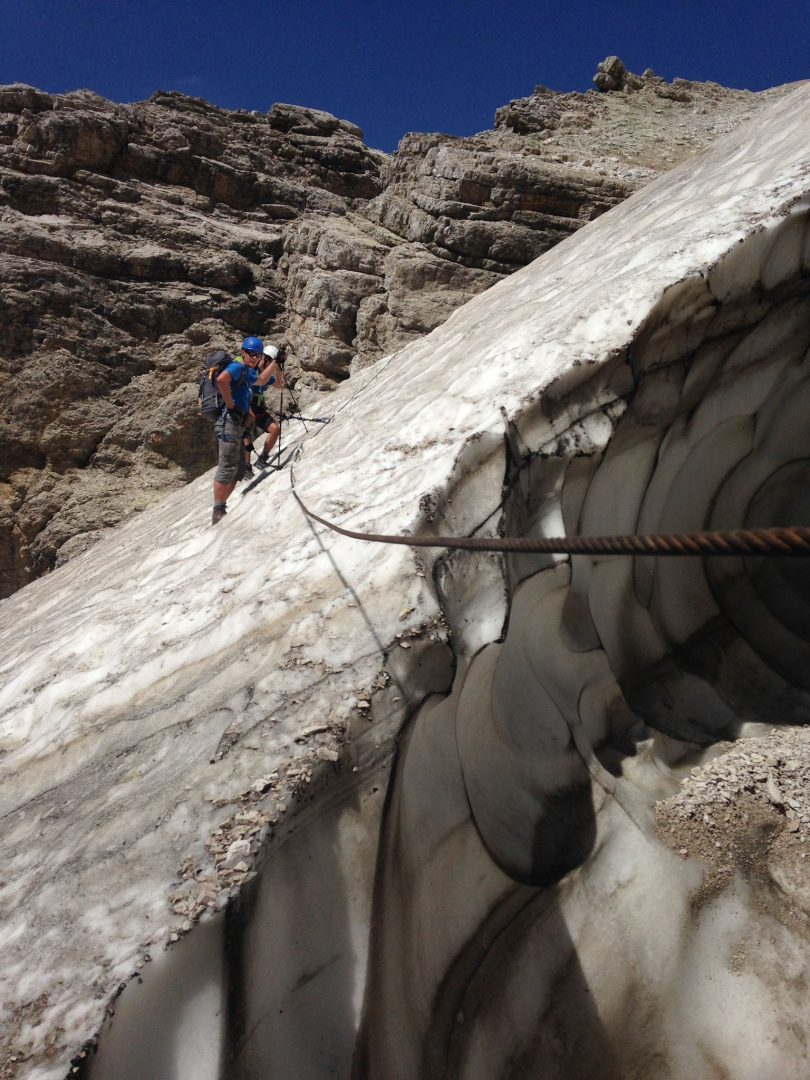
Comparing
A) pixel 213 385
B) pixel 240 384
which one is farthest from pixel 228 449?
pixel 213 385

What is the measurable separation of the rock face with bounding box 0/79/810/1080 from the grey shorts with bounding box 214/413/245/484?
95 centimetres

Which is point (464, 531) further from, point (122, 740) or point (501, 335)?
point (501, 335)

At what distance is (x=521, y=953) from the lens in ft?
4.94

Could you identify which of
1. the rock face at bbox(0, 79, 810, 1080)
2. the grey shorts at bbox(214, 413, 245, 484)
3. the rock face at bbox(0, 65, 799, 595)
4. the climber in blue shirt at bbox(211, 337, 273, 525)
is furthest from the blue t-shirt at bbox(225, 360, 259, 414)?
the rock face at bbox(0, 65, 799, 595)

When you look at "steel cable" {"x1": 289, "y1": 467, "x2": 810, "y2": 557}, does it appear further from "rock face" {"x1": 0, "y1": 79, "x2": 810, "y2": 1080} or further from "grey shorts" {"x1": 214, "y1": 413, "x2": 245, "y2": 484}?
"grey shorts" {"x1": 214, "y1": 413, "x2": 245, "y2": 484}

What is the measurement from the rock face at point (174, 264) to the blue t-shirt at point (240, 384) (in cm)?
559

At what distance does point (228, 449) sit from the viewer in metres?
3.69

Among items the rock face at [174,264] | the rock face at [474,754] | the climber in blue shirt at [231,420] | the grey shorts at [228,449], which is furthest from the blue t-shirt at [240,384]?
the rock face at [174,264]

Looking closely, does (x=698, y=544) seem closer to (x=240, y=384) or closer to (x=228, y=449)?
(x=228, y=449)

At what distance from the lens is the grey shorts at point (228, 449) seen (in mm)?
3541

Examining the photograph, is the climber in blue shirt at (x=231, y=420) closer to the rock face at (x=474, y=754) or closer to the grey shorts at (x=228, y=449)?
the grey shorts at (x=228, y=449)

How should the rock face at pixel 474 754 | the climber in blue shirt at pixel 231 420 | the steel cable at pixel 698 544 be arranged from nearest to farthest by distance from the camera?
the steel cable at pixel 698 544, the rock face at pixel 474 754, the climber in blue shirt at pixel 231 420

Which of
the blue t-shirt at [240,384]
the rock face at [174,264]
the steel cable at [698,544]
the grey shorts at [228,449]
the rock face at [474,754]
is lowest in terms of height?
the rock face at [474,754]

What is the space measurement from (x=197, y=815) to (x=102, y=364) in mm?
9506
